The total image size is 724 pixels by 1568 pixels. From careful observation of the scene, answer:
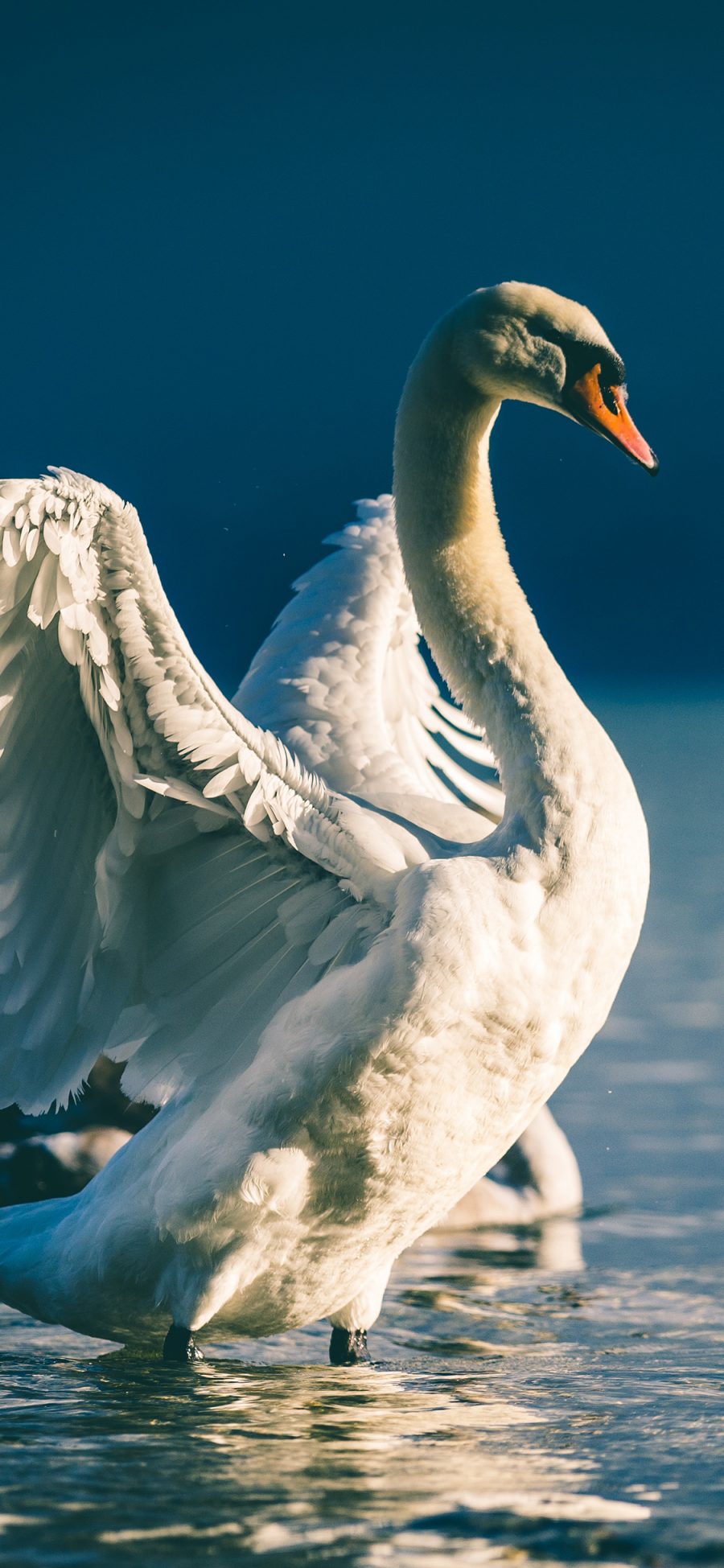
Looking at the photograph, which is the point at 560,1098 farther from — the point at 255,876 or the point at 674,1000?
the point at 255,876

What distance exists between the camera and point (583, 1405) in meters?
4.45

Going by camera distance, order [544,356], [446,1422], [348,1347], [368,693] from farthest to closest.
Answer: [368,693] < [348,1347] < [544,356] < [446,1422]

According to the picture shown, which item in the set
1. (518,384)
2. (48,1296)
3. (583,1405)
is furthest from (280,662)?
(583,1405)

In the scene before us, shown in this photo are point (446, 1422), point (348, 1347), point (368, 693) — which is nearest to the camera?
point (446, 1422)

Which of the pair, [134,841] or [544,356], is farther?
[544,356]

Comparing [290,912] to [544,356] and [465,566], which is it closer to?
[465,566]

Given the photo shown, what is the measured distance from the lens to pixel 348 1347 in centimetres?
510

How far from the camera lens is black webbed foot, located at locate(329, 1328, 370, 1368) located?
5094 mm

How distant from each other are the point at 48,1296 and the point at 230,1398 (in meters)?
0.68

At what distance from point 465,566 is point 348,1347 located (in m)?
2.08

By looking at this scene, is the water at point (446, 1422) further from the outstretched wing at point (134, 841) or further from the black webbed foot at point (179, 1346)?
the outstretched wing at point (134, 841)

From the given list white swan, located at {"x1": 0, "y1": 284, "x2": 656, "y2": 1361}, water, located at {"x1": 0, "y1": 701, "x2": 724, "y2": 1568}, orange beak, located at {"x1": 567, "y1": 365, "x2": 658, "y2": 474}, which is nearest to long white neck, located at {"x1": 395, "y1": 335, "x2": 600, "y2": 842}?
white swan, located at {"x1": 0, "y1": 284, "x2": 656, "y2": 1361}

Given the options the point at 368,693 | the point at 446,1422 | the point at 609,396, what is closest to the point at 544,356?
the point at 609,396

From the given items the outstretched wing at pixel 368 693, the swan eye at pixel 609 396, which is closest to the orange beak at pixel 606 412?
the swan eye at pixel 609 396
